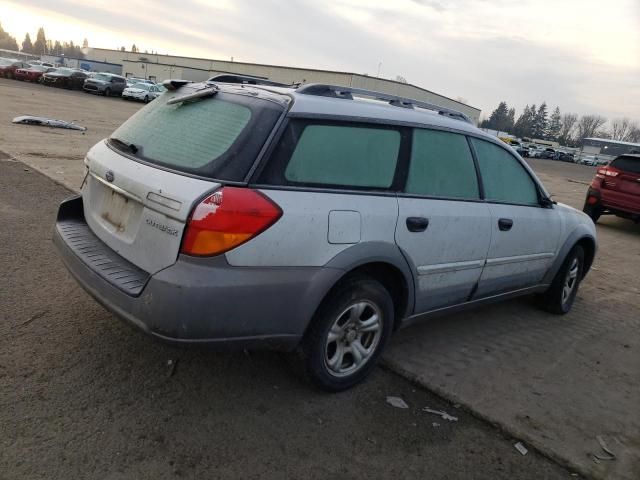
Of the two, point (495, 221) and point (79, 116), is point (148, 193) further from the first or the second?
point (79, 116)

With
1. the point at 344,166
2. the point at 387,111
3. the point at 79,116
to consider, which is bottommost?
the point at 79,116

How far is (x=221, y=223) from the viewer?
8.23 feet

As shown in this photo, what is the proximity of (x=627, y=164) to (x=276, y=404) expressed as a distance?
34.0ft

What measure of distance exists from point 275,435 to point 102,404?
925 millimetres

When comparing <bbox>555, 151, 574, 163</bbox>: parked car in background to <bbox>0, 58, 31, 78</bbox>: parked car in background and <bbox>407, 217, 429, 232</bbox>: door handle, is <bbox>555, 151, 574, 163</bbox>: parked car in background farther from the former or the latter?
<bbox>407, 217, 429, 232</bbox>: door handle

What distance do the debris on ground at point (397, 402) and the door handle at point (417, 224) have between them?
3.43ft

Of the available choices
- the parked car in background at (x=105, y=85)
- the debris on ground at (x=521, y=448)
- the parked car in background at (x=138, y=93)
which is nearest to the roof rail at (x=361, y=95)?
the debris on ground at (x=521, y=448)

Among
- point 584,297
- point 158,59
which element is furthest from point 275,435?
point 158,59

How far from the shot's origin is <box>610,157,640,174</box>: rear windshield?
10.5 m

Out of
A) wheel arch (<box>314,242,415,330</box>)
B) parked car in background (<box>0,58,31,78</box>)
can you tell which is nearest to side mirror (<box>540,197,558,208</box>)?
wheel arch (<box>314,242,415,330</box>)

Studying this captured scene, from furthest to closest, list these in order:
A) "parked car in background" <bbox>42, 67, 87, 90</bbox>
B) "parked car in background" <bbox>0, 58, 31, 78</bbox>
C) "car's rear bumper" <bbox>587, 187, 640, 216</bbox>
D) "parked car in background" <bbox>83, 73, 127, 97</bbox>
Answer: "parked car in background" <bbox>0, 58, 31, 78</bbox> < "parked car in background" <bbox>42, 67, 87, 90</bbox> < "parked car in background" <bbox>83, 73, 127, 97</bbox> < "car's rear bumper" <bbox>587, 187, 640, 216</bbox>

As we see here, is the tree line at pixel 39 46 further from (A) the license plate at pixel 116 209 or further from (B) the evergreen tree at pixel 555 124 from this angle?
(A) the license plate at pixel 116 209

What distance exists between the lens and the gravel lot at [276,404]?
8.29 ft

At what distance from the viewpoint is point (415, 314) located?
3.56 metres
